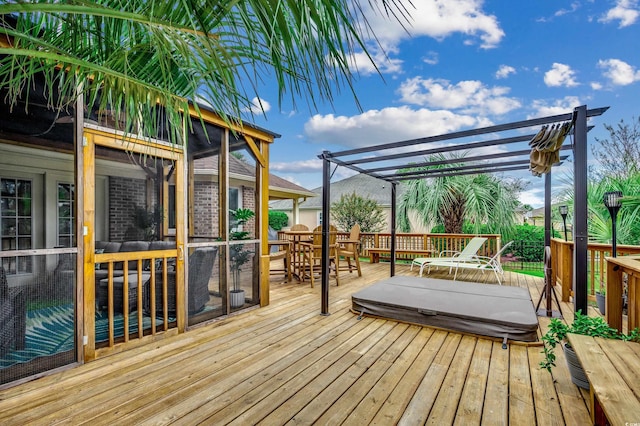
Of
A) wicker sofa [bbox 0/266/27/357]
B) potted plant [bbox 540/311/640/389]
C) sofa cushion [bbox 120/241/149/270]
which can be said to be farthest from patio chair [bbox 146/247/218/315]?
potted plant [bbox 540/311/640/389]

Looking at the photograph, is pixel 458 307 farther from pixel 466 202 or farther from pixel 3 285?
pixel 466 202

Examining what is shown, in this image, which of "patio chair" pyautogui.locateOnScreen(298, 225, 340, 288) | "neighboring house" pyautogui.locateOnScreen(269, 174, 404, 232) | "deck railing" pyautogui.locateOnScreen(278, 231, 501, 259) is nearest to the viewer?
"patio chair" pyautogui.locateOnScreen(298, 225, 340, 288)

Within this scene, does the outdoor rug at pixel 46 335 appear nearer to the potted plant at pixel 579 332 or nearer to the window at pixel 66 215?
the window at pixel 66 215

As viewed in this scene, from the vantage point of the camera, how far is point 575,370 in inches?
88.0

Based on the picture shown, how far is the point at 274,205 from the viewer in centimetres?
1975

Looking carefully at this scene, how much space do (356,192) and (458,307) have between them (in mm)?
15610

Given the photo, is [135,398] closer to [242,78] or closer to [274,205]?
[242,78]

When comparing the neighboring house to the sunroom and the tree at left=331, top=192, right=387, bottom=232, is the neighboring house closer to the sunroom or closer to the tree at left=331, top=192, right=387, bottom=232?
the tree at left=331, top=192, right=387, bottom=232

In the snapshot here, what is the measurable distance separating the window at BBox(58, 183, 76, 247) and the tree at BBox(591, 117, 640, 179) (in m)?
11.2

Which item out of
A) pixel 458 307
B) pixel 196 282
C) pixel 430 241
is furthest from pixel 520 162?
pixel 196 282

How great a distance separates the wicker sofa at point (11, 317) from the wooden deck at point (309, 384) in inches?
13.0

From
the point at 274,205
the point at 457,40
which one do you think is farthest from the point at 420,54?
the point at 274,205

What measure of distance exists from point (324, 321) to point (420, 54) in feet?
27.7

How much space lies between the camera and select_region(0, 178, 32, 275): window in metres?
2.36
